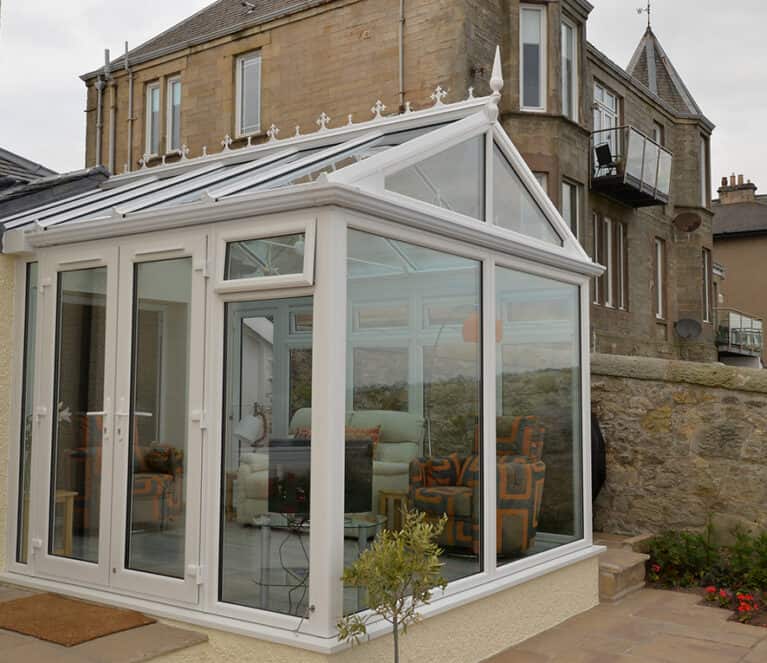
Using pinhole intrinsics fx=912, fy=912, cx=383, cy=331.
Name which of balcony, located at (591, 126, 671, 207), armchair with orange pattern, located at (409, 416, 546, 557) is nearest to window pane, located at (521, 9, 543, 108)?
balcony, located at (591, 126, 671, 207)

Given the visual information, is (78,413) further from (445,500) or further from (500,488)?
(500,488)

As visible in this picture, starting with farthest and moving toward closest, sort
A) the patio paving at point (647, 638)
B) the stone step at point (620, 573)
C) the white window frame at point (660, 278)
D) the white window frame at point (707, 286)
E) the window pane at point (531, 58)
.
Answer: the white window frame at point (707, 286) → the white window frame at point (660, 278) → the window pane at point (531, 58) → the stone step at point (620, 573) → the patio paving at point (647, 638)

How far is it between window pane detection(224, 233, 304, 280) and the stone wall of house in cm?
457

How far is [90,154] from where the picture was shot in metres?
17.8

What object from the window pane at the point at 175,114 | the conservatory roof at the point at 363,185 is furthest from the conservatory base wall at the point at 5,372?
the window pane at the point at 175,114

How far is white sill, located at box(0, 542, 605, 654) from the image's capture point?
4.17 m

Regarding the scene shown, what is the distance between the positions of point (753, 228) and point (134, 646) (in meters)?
32.1

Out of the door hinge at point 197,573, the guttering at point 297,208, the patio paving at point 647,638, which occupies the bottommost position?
the patio paving at point 647,638

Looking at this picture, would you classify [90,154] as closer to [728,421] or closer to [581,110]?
Answer: [581,110]

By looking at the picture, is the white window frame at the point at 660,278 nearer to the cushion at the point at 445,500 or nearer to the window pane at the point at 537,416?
the window pane at the point at 537,416

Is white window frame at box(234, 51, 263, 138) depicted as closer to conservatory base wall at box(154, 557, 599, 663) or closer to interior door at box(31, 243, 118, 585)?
interior door at box(31, 243, 118, 585)

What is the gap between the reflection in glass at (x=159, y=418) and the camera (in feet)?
15.5

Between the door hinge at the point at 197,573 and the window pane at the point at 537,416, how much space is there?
1.89 metres

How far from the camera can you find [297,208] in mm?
4371
